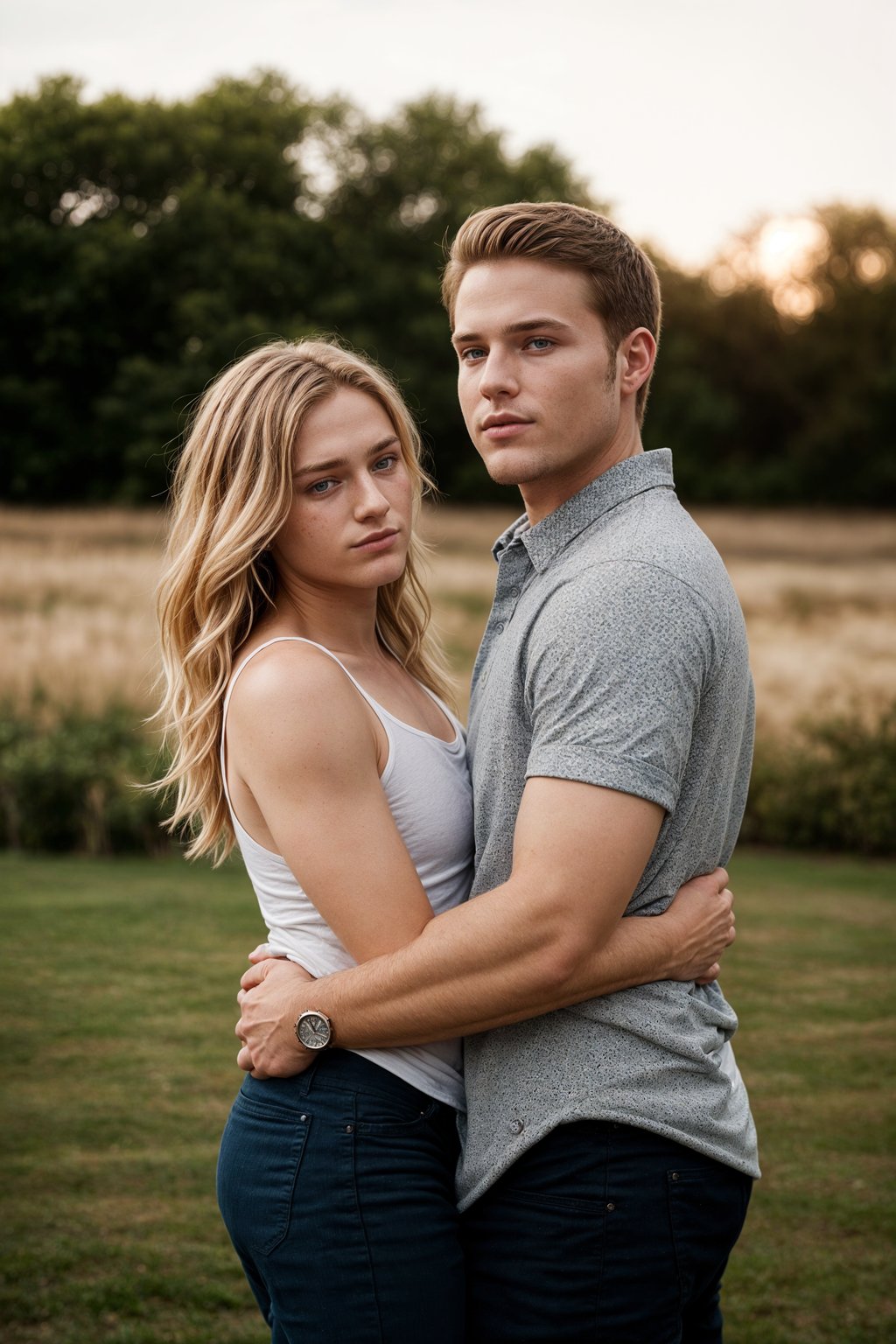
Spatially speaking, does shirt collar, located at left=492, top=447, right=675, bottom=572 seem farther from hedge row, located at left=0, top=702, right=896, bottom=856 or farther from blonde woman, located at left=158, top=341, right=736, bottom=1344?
hedge row, located at left=0, top=702, right=896, bottom=856

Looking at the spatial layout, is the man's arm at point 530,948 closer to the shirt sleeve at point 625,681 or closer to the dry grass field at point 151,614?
the shirt sleeve at point 625,681

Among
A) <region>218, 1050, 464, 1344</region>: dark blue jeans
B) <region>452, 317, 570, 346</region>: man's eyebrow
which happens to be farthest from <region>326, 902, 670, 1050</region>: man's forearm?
<region>452, 317, 570, 346</region>: man's eyebrow

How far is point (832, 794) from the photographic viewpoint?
32.0ft

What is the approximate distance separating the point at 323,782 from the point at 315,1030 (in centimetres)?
37

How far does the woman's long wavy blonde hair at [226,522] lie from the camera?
2.09 metres

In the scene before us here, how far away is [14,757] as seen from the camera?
9.02 m

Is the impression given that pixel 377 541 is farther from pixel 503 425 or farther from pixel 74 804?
pixel 74 804

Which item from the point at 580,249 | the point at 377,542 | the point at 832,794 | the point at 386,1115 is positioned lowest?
the point at 832,794

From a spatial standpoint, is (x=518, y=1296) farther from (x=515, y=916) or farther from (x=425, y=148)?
(x=425, y=148)

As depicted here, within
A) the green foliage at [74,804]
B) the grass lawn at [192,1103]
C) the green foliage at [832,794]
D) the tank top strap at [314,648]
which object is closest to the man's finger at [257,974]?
the tank top strap at [314,648]

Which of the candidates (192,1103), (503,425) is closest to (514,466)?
(503,425)

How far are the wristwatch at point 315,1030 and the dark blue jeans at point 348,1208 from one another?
0.05 metres

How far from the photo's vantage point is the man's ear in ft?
6.79

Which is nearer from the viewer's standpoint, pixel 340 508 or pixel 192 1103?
pixel 340 508
